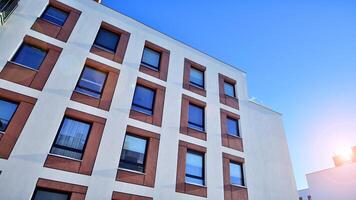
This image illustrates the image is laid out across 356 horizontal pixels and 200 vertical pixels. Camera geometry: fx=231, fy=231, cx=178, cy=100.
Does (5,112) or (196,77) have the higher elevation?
(196,77)

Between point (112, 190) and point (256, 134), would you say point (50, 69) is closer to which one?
point (112, 190)

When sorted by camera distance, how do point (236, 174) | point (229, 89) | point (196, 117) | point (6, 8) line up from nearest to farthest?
1. point (6, 8)
2. point (236, 174)
3. point (196, 117)
4. point (229, 89)

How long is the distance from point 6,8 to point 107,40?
5066 millimetres

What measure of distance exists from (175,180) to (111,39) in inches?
364

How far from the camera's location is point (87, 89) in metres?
11.9

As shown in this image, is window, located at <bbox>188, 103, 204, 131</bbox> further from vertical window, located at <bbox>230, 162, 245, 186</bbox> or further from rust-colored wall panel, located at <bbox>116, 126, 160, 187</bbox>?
vertical window, located at <bbox>230, 162, 245, 186</bbox>

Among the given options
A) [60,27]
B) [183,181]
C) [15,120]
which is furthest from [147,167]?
[60,27]

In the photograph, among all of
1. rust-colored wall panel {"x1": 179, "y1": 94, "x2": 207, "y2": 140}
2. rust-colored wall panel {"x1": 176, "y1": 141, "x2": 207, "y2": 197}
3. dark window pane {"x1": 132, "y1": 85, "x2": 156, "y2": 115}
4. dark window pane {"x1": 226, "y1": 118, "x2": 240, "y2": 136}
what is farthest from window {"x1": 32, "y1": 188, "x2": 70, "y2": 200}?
dark window pane {"x1": 226, "y1": 118, "x2": 240, "y2": 136}

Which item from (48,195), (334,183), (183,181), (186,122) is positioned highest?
(334,183)

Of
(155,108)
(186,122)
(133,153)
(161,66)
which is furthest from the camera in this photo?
(161,66)

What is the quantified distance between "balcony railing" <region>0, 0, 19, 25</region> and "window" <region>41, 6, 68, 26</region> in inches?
64.2

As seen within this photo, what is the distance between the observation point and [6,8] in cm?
1073

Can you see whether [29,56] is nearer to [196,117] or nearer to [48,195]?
[48,195]

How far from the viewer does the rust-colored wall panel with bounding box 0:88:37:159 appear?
867 cm
